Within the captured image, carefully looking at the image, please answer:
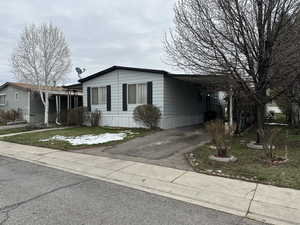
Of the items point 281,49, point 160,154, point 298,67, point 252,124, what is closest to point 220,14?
point 281,49

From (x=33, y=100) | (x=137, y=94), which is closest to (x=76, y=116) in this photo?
(x=137, y=94)

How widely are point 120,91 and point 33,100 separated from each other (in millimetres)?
9898

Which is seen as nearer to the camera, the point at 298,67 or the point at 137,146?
the point at 298,67

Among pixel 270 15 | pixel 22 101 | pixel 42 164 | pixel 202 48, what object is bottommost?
pixel 42 164

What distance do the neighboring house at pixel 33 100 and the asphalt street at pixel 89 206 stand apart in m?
14.5

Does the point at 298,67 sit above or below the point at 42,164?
above

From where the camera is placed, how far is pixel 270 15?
6777 mm

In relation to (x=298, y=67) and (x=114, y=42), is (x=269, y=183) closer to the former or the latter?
(x=298, y=67)

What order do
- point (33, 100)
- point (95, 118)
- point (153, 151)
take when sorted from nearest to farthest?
point (153, 151), point (95, 118), point (33, 100)

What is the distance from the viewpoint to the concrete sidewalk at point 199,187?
3348mm

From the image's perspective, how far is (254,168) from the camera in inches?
209

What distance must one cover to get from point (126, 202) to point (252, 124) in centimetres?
1323

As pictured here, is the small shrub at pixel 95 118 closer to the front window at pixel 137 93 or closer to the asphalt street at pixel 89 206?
the front window at pixel 137 93

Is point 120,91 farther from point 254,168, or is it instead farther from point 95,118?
point 254,168
